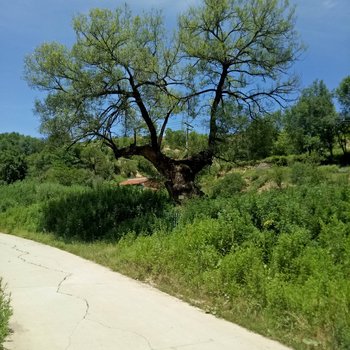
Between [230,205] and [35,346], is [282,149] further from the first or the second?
[35,346]

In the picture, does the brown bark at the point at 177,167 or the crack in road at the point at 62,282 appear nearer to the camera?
the crack in road at the point at 62,282

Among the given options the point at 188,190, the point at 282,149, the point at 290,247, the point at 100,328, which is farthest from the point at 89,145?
the point at 282,149

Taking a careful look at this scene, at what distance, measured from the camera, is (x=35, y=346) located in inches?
235

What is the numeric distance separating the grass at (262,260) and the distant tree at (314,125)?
73526 millimetres

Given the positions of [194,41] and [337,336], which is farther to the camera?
[194,41]

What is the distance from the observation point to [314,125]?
282 feet

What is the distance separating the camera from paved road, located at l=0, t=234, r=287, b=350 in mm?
6125

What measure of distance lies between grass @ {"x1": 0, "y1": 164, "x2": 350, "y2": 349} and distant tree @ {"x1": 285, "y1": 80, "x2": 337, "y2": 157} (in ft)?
241

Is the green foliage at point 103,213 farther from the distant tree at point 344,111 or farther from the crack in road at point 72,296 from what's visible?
the distant tree at point 344,111

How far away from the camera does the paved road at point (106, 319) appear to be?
6.12 meters

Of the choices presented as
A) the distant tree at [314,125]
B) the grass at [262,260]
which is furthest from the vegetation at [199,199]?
the distant tree at [314,125]

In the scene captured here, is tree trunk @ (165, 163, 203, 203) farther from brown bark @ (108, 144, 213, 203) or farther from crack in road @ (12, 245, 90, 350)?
crack in road @ (12, 245, 90, 350)

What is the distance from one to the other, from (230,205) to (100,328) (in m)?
7.38

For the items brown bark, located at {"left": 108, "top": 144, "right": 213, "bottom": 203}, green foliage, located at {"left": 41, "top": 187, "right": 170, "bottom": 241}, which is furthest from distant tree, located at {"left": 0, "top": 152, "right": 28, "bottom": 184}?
brown bark, located at {"left": 108, "top": 144, "right": 213, "bottom": 203}
